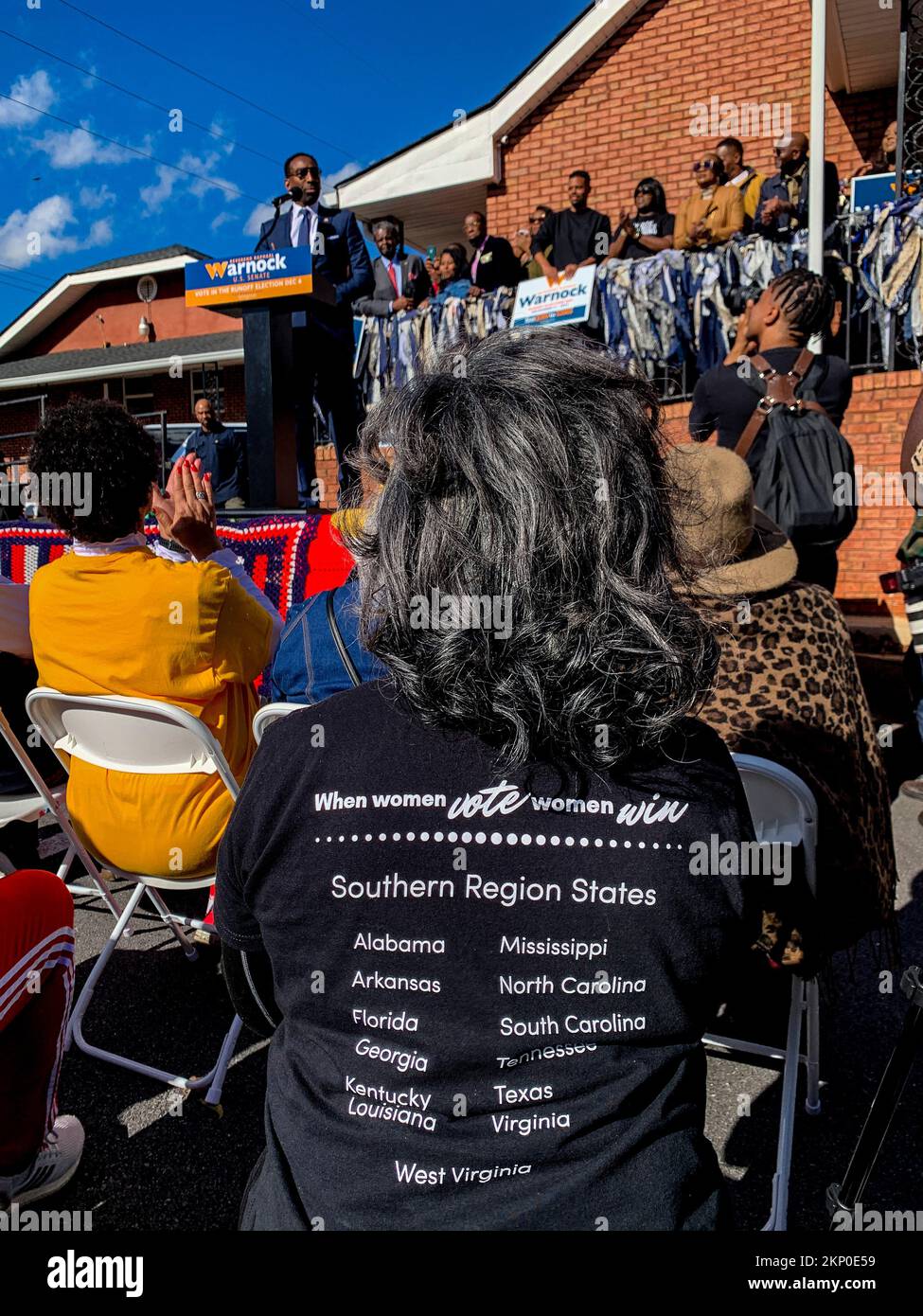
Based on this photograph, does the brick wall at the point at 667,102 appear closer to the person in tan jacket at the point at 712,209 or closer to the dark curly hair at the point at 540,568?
the person in tan jacket at the point at 712,209

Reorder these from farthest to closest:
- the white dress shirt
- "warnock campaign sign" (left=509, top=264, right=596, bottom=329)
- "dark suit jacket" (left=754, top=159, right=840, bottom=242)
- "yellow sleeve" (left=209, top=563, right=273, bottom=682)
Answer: "warnock campaign sign" (left=509, top=264, right=596, bottom=329) < "dark suit jacket" (left=754, top=159, right=840, bottom=242) < the white dress shirt < "yellow sleeve" (left=209, top=563, right=273, bottom=682)

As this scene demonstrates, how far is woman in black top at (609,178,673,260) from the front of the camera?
348 inches

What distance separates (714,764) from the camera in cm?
112

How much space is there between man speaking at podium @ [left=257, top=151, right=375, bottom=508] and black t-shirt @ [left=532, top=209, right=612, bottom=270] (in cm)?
317

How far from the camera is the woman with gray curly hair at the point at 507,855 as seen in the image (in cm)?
102

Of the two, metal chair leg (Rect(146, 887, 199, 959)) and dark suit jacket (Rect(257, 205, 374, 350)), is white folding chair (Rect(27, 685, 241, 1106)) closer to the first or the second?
metal chair leg (Rect(146, 887, 199, 959))

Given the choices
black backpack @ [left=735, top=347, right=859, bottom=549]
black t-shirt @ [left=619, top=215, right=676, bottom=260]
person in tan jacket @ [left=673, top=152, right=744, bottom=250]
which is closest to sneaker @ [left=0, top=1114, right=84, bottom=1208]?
black backpack @ [left=735, top=347, right=859, bottom=549]

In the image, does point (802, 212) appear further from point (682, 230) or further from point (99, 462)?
point (99, 462)

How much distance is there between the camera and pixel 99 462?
→ 268 cm

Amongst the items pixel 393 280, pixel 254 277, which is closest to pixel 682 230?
pixel 393 280

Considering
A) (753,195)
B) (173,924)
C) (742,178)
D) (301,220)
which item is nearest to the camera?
(173,924)

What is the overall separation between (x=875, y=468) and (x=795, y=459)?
412 centimetres
